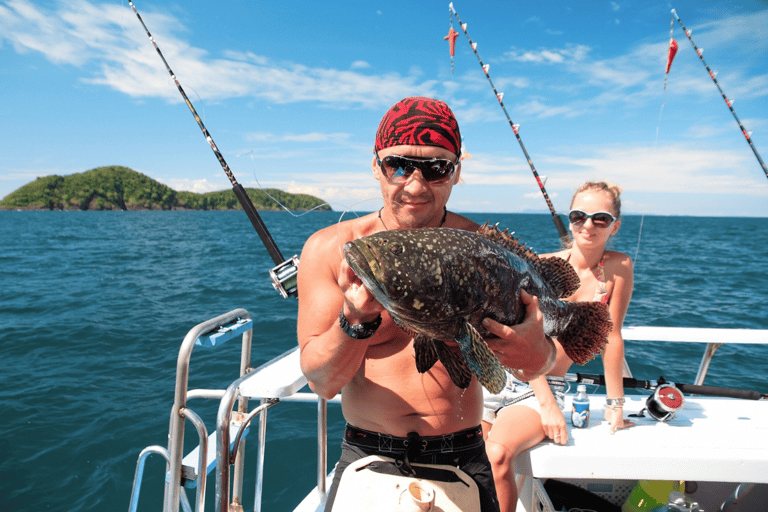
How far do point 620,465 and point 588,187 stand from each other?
242 centimetres

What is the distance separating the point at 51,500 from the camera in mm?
6734

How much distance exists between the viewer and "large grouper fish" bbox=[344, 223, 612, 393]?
181 centimetres

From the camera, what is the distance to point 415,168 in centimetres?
229

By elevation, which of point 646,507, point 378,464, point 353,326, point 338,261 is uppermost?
point 338,261

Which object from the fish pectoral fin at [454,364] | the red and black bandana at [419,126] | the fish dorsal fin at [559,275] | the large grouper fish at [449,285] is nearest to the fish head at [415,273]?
the large grouper fish at [449,285]

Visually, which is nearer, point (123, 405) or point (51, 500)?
point (51, 500)

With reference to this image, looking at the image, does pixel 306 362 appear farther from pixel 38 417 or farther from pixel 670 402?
pixel 38 417

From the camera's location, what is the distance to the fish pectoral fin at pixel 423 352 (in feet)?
6.97

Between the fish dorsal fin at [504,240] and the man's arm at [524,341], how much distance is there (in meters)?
0.28

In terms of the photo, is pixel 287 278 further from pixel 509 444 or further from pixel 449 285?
pixel 509 444

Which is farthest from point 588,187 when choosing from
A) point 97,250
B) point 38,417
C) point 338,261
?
point 97,250

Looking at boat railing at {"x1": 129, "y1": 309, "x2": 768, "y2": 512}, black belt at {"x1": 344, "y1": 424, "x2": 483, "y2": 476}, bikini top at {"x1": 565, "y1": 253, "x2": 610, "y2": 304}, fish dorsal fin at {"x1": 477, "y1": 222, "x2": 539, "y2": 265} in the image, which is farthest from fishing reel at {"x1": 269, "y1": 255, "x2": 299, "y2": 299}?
bikini top at {"x1": 565, "y1": 253, "x2": 610, "y2": 304}

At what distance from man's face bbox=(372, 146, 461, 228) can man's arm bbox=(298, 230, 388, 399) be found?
46cm

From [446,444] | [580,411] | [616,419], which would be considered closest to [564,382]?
[580,411]
